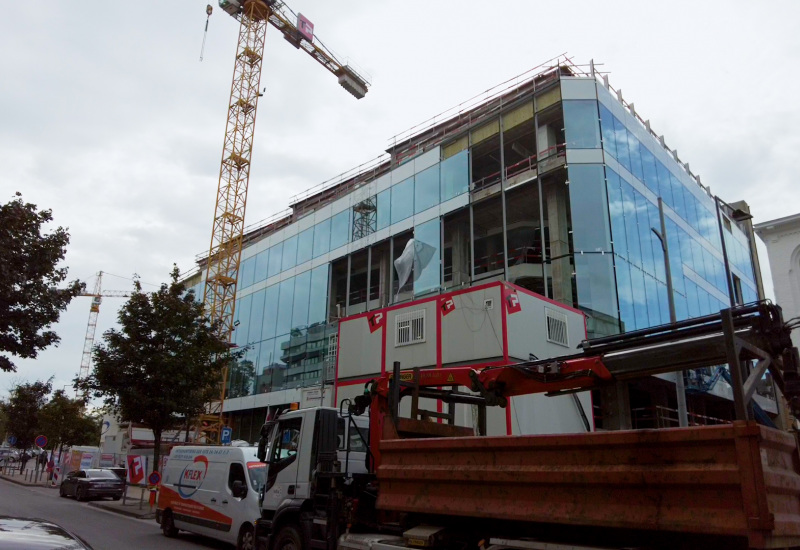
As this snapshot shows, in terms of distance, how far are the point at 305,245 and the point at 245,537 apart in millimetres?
26730

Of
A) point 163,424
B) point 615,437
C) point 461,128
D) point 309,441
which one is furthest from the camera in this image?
point 461,128

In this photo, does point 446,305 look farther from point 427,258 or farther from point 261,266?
point 261,266

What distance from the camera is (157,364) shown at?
777 inches

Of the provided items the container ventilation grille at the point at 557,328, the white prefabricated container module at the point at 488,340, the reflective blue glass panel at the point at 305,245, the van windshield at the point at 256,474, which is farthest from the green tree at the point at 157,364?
the reflective blue glass panel at the point at 305,245

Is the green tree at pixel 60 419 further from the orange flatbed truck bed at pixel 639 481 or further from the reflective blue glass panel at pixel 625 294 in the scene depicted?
the orange flatbed truck bed at pixel 639 481

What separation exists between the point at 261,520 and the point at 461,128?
78.9ft

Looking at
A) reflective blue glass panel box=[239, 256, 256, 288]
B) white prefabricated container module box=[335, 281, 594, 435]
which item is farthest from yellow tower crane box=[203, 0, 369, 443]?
white prefabricated container module box=[335, 281, 594, 435]

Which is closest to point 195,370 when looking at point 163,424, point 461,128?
point 163,424

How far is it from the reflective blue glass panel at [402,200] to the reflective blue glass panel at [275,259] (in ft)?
35.8

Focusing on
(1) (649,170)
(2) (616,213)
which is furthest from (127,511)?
(1) (649,170)

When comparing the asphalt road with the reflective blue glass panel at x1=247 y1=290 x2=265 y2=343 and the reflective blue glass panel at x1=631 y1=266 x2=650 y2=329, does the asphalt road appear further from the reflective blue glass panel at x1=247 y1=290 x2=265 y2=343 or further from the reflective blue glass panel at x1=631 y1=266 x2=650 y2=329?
the reflective blue glass panel at x1=247 y1=290 x2=265 y2=343

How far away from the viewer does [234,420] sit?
39062 millimetres

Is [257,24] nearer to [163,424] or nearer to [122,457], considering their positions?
[122,457]

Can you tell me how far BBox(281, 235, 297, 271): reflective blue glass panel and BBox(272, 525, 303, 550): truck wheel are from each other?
2963 centimetres
